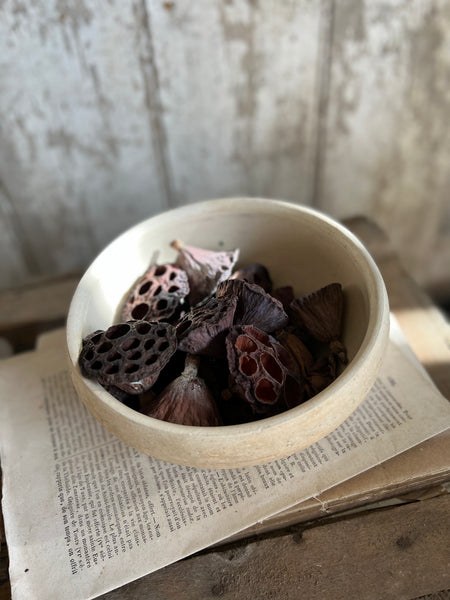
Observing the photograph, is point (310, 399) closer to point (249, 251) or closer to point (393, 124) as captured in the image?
point (249, 251)

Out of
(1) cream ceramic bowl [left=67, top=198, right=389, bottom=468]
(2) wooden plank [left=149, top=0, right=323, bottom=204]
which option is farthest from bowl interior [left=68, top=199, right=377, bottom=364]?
(2) wooden plank [left=149, top=0, right=323, bottom=204]

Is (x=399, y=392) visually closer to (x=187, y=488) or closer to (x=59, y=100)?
(x=187, y=488)

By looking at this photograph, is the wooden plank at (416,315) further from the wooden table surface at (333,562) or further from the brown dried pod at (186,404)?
the brown dried pod at (186,404)

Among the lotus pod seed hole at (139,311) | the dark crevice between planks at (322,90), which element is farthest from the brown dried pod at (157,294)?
the dark crevice between planks at (322,90)

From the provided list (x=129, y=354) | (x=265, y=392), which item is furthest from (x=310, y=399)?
(x=129, y=354)

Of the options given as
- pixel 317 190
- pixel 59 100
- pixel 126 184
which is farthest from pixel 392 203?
pixel 59 100

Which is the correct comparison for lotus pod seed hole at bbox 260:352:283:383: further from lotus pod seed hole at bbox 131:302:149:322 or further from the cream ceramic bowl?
lotus pod seed hole at bbox 131:302:149:322
